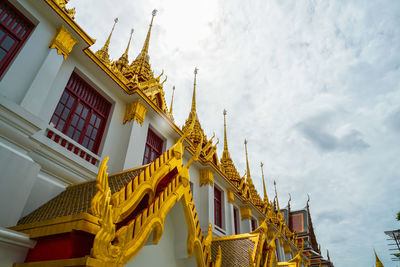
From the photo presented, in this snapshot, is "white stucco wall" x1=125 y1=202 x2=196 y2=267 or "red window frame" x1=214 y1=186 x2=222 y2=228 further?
"red window frame" x1=214 y1=186 x2=222 y2=228

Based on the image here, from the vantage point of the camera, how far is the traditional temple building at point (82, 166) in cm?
329

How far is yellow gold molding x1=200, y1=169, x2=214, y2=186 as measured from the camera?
12.6 m

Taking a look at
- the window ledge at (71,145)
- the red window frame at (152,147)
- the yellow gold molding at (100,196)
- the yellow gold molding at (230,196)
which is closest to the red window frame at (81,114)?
the window ledge at (71,145)

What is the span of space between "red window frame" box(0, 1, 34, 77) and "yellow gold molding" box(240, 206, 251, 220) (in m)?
14.1

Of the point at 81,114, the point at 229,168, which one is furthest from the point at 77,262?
the point at 229,168

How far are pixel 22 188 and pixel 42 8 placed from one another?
14.7 feet

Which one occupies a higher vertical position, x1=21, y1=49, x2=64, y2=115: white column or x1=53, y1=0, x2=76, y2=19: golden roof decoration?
x1=53, y1=0, x2=76, y2=19: golden roof decoration

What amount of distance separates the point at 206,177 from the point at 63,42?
8.41 m

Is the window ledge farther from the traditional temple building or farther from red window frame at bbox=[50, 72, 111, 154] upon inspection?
red window frame at bbox=[50, 72, 111, 154]

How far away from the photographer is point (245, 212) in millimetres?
16250

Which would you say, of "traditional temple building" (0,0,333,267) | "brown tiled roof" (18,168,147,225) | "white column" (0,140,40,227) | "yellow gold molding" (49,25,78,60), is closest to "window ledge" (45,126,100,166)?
"traditional temple building" (0,0,333,267)

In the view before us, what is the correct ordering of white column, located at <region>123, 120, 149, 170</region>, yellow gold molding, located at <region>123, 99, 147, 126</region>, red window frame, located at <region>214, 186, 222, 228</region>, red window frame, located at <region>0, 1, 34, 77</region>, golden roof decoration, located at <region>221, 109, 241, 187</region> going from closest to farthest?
red window frame, located at <region>0, 1, 34, 77</region>
white column, located at <region>123, 120, 149, 170</region>
yellow gold molding, located at <region>123, 99, 147, 126</region>
red window frame, located at <region>214, 186, 222, 228</region>
golden roof decoration, located at <region>221, 109, 241, 187</region>

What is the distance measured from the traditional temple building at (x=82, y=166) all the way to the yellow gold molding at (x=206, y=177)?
3040 mm

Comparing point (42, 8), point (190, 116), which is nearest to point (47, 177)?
point (42, 8)
